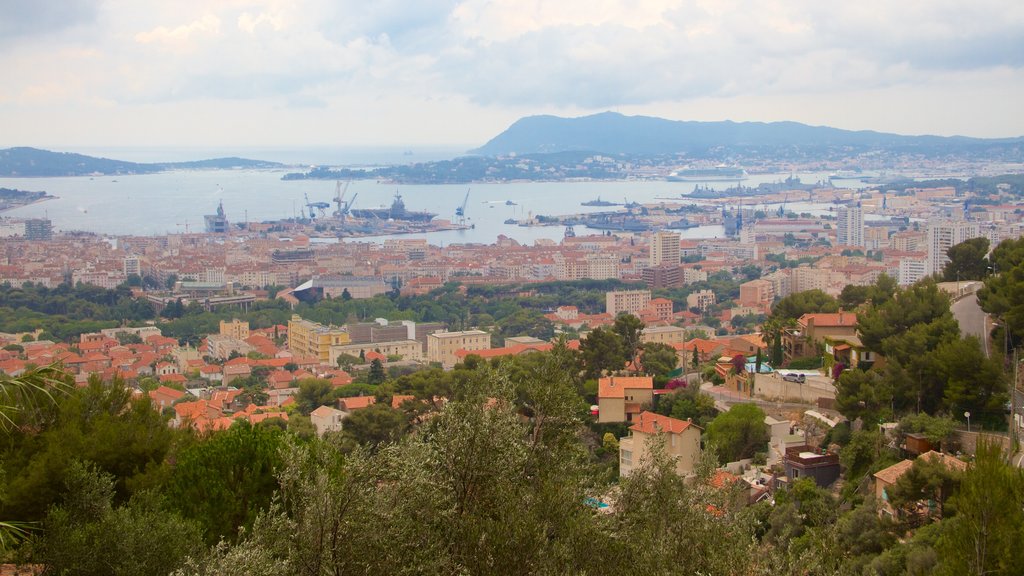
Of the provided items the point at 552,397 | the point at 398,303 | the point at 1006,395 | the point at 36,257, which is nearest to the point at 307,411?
the point at 1006,395

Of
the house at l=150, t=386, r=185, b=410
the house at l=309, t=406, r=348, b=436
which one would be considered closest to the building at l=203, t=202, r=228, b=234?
the house at l=150, t=386, r=185, b=410

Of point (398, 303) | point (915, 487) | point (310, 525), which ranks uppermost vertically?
point (310, 525)

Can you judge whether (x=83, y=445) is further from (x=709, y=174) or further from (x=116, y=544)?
(x=709, y=174)

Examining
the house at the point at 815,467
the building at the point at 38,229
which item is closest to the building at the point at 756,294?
the house at the point at 815,467

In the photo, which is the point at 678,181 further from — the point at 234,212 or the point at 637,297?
the point at 637,297

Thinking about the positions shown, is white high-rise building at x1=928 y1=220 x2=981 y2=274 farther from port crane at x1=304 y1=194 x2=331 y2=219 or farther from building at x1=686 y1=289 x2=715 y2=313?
port crane at x1=304 y1=194 x2=331 y2=219

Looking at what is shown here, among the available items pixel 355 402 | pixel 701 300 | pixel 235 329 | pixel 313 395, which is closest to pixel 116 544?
pixel 355 402
